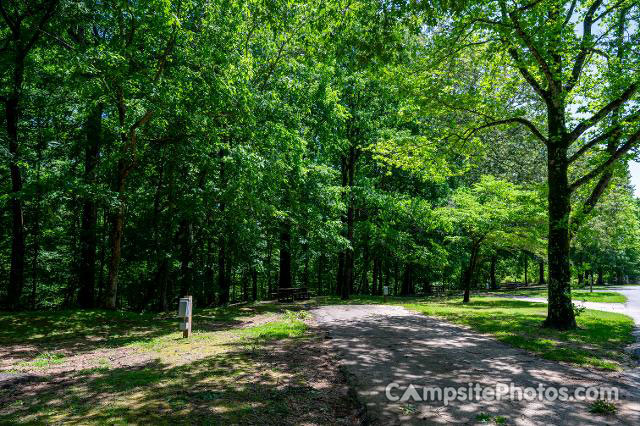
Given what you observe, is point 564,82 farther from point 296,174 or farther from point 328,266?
point 328,266

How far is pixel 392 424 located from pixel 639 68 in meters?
9.41

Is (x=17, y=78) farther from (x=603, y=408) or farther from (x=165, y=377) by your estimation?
(x=603, y=408)

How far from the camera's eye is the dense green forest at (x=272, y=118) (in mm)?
8938

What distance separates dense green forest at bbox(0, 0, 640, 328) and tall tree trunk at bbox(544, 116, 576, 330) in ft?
0.18

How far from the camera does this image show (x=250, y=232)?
14.1m

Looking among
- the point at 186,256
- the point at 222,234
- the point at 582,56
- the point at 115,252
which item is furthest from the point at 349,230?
the point at 582,56

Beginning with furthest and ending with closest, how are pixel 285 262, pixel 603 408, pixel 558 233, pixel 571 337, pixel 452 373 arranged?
pixel 285 262
pixel 558 233
pixel 571 337
pixel 452 373
pixel 603 408

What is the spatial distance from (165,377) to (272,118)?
36.7 feet

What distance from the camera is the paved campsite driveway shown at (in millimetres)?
3836

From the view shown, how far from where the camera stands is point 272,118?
568 inches

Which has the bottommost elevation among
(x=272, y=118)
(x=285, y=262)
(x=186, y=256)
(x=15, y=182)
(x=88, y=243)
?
(x=285, y=262)

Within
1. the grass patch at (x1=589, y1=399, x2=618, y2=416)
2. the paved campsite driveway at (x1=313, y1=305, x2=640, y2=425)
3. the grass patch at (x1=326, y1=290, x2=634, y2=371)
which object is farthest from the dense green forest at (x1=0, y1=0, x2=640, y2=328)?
the grass patch at (x1=589, y1=399, x2=618, y2=416)

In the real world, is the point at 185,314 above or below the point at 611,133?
below

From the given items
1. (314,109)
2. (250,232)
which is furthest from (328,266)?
(250,232)
